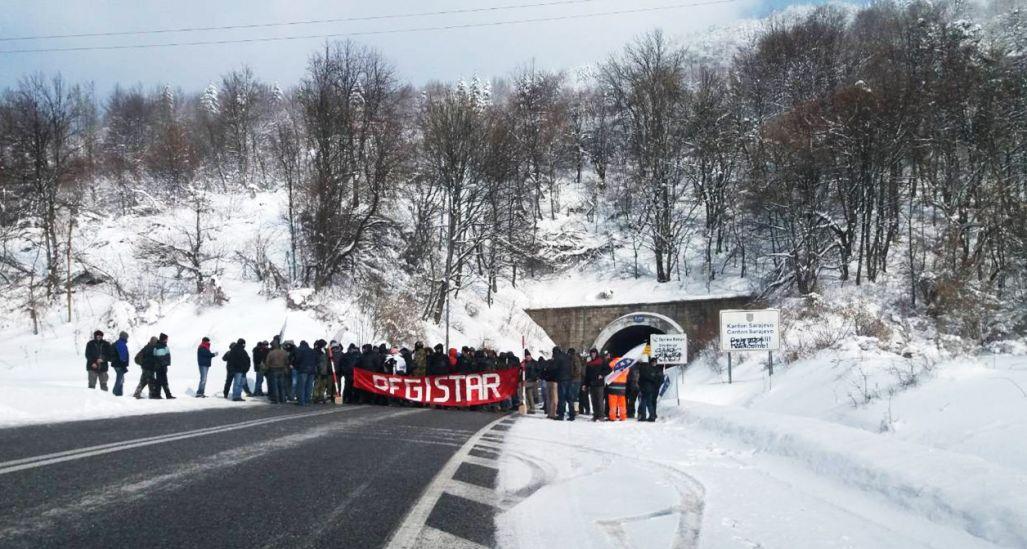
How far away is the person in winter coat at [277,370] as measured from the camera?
20.7m

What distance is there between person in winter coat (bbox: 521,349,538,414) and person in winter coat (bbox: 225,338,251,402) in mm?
7861

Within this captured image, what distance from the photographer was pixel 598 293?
51.5 meters

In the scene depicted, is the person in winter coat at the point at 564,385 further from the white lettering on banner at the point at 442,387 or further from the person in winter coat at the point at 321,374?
the person in winter coat at the point at 321,374

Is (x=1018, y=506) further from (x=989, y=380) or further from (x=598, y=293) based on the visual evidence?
(x=598, y=293)

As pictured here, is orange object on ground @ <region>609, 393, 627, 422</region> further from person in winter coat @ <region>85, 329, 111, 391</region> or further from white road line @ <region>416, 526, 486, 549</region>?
white road line @ <region>416, 526, 486, 549</region>

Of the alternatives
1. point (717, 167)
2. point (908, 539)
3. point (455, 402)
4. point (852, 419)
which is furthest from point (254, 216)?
point (908, 539)

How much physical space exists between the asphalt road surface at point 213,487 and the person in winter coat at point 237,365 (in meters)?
8.92

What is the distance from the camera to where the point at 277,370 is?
20812 millimetres

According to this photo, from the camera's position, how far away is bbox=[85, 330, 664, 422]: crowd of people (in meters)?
18.5

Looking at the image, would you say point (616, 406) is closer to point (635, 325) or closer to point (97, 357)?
point (97, 357)

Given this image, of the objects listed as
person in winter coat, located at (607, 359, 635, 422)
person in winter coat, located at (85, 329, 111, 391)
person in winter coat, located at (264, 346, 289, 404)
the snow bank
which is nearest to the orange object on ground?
person in winter coat, located at (607, 359, 635, 422)

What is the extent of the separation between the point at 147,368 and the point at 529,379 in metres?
10.2

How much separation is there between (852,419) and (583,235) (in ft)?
157

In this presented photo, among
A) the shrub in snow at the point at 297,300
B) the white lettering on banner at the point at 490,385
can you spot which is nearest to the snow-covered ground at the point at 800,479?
the white lettering on banner at the point at 490,385
